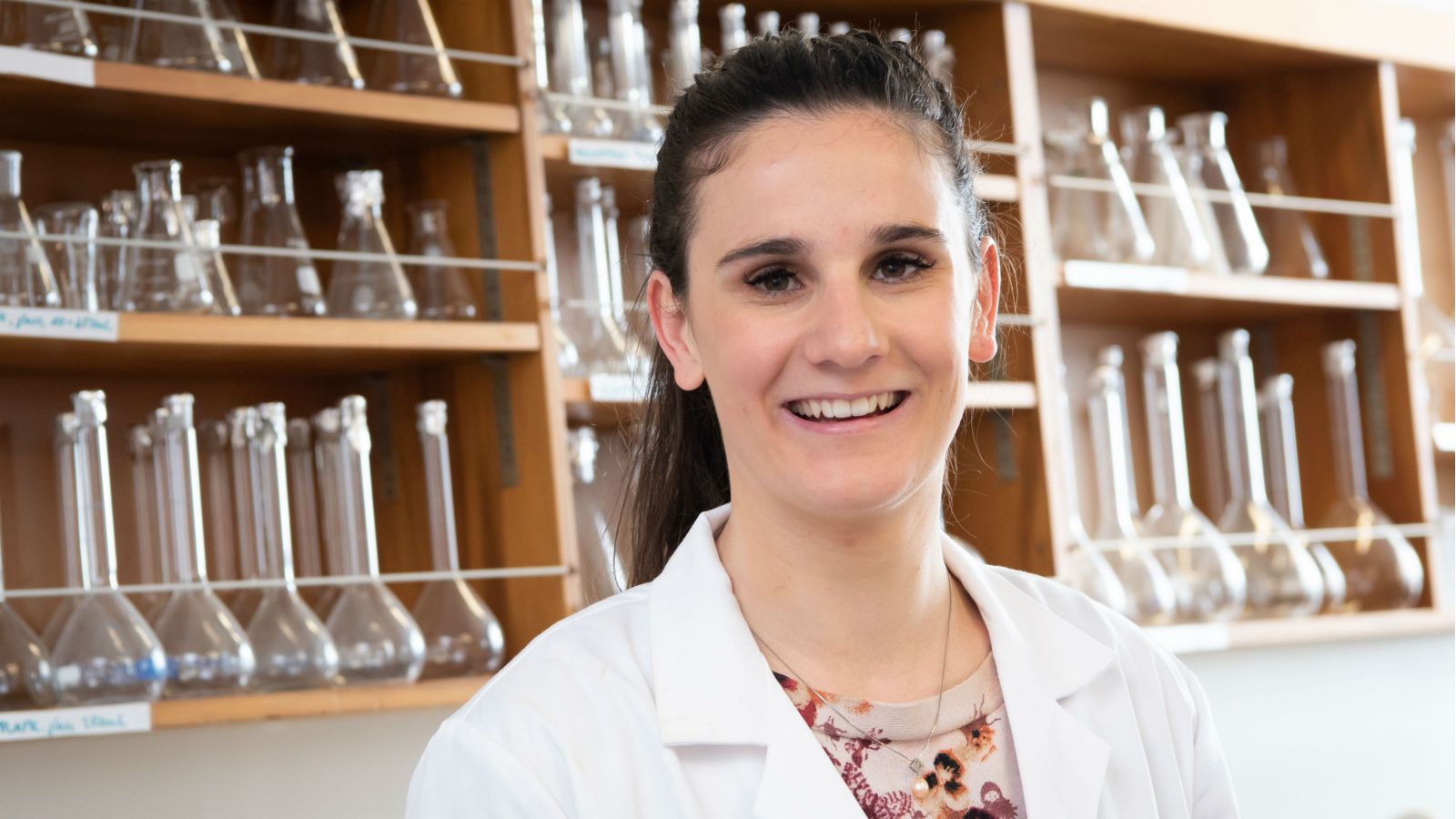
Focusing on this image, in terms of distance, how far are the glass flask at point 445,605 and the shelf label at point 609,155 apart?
0.31 m

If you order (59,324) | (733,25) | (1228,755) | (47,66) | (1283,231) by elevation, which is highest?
(733,25)

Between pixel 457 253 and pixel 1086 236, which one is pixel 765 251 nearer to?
pixel 457 253

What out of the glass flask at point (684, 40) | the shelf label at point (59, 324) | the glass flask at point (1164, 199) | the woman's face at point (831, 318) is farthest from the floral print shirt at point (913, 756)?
the glass flask at point (1164, 199)

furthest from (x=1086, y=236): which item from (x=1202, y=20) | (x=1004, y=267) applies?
(x=1202, y=20)

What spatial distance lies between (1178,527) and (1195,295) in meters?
0.32

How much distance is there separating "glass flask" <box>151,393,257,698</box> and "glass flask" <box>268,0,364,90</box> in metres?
0.37

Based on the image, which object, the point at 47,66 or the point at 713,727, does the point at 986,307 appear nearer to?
the point at 713,727

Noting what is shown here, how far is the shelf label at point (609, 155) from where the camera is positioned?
1.82 metres

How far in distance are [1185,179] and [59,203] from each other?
1.51 metres

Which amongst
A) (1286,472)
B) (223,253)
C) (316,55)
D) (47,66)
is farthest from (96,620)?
(1286,472)

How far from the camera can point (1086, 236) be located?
7.29 ft

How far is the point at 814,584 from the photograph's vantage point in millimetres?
1116

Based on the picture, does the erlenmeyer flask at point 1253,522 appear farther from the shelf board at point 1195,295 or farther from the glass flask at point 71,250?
the glass flask at point 71,250

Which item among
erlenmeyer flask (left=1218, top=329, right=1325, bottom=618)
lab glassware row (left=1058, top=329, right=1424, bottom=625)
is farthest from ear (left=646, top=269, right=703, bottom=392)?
erlenmeyer flask (left=1218, top=329, right=1325, bottom=618)
